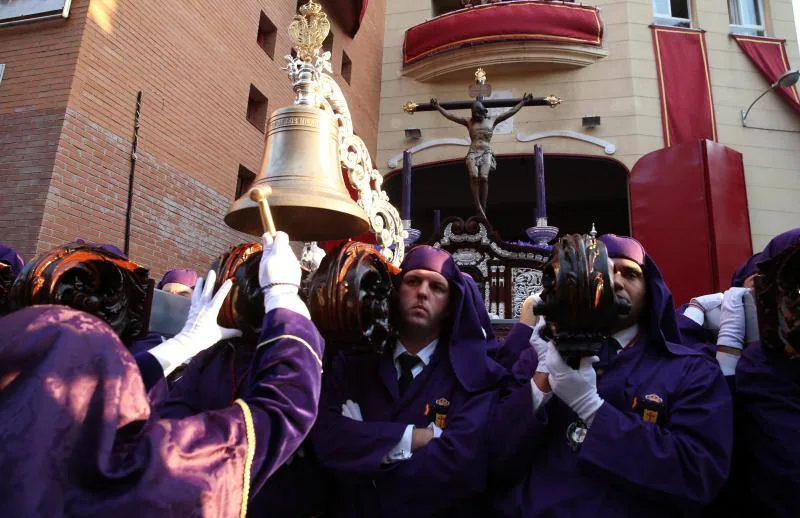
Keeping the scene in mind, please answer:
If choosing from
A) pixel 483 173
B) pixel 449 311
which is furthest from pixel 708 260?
pixel 449 311

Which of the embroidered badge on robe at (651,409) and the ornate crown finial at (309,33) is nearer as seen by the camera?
the embroidered badge on robe at (651,409)

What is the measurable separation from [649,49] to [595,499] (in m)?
11.6

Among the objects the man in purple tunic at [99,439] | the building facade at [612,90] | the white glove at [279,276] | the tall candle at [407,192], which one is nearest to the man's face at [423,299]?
the white glove at [279,276]

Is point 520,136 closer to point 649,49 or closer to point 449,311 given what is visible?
point 649,49

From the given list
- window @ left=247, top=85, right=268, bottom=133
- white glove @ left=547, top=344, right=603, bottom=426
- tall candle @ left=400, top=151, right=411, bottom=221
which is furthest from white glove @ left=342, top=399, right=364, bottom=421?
window @ left=247, top=85, right=268, bottom=133

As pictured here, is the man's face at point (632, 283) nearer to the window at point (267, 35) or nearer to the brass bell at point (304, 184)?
the brass bell at point (304, 184)

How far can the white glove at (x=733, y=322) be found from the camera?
7.83 ft

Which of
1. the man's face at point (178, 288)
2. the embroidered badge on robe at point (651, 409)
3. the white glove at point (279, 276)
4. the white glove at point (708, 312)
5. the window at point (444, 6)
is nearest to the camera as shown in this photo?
the white glove at point (279, 276)

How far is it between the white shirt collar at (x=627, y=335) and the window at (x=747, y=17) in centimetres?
1230

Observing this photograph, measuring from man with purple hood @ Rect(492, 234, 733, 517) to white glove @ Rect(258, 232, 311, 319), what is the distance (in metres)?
0.82

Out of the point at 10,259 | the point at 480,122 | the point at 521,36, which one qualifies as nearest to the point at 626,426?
the point at 10,259

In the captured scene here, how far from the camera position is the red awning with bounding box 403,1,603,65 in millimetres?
11227

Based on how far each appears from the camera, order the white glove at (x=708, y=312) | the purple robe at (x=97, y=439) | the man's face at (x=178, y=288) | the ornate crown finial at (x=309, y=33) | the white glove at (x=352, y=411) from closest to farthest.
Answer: the purple robe at (x=97, y=439) → the white glove at (x=352, y=411) → the ornate crown finial at (x=309, y=33) → the white glove at (x=708, y=312) → the man's face at (x=178, y=288)

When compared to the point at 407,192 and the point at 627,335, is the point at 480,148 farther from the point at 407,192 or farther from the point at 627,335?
the point at 627,335
